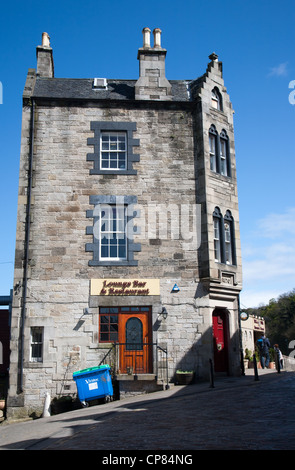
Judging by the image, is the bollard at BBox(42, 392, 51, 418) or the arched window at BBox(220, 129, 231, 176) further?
the arched window at BBox(220, 129, 231, 176)

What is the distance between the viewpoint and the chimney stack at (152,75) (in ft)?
59.6

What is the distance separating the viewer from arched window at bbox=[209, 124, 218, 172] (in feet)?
59.7

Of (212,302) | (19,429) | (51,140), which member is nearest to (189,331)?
(212,302)

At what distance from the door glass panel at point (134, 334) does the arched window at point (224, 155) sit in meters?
7.05

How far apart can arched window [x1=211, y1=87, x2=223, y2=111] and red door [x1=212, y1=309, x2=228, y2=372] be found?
8.51 meters

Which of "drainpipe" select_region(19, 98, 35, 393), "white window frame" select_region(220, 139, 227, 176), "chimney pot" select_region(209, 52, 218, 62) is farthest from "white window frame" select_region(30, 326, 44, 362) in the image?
"chimney pot" select_region(209, 52, 218, 62)

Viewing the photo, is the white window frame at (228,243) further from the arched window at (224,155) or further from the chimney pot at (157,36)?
the chimney pot at (157,36)

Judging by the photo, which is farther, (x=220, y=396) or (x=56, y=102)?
(x=56, y=102)

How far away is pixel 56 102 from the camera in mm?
17719

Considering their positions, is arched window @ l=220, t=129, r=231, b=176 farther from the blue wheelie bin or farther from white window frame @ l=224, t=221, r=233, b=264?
the blue wheelie bin

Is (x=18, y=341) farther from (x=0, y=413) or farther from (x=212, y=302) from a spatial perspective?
(x=212, y=302)

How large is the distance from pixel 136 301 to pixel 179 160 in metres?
5.71

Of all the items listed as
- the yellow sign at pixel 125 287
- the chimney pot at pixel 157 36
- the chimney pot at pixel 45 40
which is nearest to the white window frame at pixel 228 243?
the yellow sign at pixel 125 287
